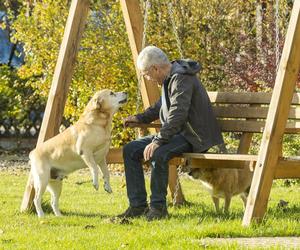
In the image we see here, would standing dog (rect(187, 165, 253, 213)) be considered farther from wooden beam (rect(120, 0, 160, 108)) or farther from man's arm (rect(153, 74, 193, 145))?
wooden beam (rect(120, 0, 160, 108))

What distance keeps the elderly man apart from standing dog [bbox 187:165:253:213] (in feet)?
1.38

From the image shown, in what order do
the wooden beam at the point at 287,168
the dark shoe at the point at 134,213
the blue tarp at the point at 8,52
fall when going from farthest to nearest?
the blue tarp at the point at 8,52, the dark shoe at the point at 134,213, the wooden beam at the point at 287,168

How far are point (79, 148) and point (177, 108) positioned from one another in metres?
1.30

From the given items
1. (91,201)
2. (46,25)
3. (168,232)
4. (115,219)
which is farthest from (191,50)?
(168,232)

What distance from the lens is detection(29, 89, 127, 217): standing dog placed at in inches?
321

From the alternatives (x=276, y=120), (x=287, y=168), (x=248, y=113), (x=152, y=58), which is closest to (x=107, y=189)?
(x=152, y=58)

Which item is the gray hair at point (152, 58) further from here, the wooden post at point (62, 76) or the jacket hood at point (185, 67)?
the wooden post at point (62, 76)

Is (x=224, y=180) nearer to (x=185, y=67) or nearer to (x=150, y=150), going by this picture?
(x=150, y=150)

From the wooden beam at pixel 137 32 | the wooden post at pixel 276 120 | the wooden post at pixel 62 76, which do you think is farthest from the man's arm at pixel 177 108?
the wooden post at pixel 62 76

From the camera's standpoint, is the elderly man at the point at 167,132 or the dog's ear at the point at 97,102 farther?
the dog's ear at the point at 97,102

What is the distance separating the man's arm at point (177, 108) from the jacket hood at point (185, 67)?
2.3 inches

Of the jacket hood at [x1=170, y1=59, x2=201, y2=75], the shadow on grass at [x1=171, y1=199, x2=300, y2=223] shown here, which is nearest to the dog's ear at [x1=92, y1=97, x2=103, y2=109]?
the jacket hood at [x1=170, y1=59, x2=201, y2=75]

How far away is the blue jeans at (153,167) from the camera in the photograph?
7327mm

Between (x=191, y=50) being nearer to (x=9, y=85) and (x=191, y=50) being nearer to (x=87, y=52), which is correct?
(x=87, y=52)
